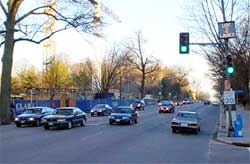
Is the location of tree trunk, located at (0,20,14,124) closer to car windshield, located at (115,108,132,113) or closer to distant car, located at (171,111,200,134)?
car windshield, located at (115,108,132,113)

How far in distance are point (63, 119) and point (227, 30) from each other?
38.1 ft

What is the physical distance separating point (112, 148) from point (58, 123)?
38.4 feet

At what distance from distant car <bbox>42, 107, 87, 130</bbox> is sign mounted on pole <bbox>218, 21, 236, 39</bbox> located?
11.2 m

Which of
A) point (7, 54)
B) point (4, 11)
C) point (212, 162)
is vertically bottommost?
point (212, 162)

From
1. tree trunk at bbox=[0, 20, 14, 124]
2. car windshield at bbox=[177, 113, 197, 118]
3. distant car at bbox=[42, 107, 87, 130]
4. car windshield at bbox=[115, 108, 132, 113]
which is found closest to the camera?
car windshield at bbox=[177, 113, 197, 118]

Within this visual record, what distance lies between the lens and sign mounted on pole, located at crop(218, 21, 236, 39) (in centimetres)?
2431

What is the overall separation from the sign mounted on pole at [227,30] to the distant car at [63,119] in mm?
11188

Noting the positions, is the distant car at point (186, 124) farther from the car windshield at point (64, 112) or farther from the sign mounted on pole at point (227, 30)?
the car windshield at point (64, 112)

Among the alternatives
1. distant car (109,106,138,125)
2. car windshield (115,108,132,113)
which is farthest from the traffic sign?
car windshield (115,108,132,113)

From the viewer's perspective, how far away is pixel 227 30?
24.5 m

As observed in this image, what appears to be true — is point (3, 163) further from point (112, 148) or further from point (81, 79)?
point (81, 79)

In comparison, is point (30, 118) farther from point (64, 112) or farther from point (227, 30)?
point (227, 30)

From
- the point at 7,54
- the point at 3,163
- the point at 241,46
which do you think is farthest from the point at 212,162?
the point at 241,46

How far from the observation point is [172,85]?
175m
